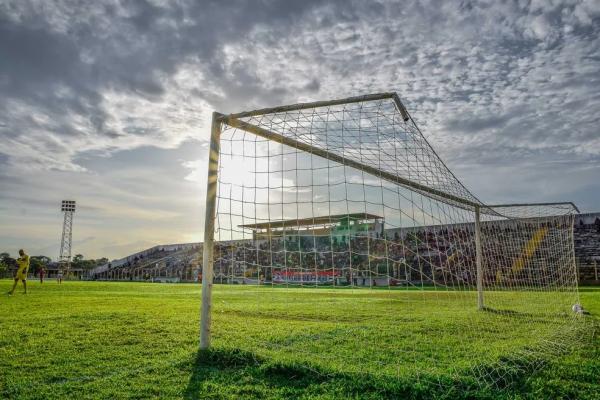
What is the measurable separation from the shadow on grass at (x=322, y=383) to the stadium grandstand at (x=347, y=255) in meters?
1.06

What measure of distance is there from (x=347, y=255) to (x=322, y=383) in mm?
5496

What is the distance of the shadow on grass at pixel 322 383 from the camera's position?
334 centimetres

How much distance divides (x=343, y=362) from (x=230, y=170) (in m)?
2.78

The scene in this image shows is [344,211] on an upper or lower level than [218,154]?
lower

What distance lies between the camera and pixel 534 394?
341cm

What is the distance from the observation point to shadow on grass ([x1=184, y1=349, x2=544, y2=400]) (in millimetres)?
3338

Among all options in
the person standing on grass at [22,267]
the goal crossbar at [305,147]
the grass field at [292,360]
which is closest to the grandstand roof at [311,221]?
the goal crossbar at [305,147]

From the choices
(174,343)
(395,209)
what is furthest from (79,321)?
(395,209)

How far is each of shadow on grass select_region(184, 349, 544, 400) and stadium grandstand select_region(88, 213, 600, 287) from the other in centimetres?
106

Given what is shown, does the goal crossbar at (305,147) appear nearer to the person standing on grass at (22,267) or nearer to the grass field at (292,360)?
the grass field at (292,360)

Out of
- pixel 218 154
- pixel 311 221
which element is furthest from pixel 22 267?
pixel 311 221

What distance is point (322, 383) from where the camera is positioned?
11.8ft

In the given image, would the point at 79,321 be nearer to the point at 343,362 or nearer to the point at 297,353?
the point at 297,353

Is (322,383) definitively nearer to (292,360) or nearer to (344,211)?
(292,360)
